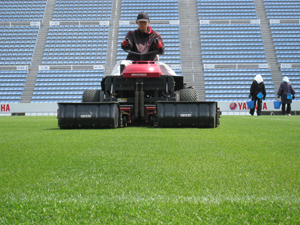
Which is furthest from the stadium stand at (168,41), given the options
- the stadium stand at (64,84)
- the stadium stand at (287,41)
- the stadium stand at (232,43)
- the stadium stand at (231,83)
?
the stadium stand at (287,41)

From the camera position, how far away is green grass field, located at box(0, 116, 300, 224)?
1.27 metres

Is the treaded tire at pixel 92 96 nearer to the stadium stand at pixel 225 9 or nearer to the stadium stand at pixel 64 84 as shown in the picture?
the stadium stand at pixel 64 84

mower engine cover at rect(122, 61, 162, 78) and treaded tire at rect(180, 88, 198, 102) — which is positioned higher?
mower engine cover at rect(122, 61, 162, 78)

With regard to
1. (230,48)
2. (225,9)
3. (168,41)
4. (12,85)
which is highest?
(225,9)

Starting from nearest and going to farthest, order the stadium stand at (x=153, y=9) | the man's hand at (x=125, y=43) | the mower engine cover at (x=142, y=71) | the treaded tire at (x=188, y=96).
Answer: the mower engine cover at (x=142, y=71) → the man's hand at (x=125, y=43) → the treaded tire at (x=188, y=96) → the stadium stand at (x=153, y=9)

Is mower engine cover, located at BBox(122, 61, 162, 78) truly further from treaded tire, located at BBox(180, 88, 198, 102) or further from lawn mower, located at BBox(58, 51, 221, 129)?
treaded tire, located at BBox(180, 88, 198, 102)

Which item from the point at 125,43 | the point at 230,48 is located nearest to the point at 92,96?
the point at 125,43

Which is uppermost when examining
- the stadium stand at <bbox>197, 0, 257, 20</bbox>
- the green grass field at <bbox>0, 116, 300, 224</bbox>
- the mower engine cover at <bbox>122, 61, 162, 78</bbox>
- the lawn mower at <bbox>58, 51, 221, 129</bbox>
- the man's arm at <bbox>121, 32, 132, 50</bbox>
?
the stadium stand at <bbox>197, 0, 257, 20</bbox>

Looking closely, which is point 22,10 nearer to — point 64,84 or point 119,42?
point 119,42

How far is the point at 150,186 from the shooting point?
171 cm

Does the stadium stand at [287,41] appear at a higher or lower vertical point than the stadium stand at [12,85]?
higher

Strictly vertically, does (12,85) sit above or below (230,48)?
below

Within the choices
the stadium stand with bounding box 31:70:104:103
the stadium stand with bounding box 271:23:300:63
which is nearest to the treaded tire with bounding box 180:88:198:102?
the stadium stand with bounding box 31:70:104:103

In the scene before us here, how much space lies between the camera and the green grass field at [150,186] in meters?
1.27
